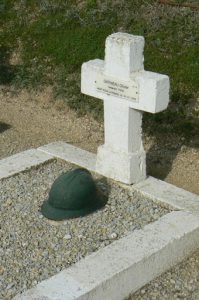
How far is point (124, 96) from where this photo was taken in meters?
6.18

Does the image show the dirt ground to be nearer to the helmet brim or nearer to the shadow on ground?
the shadow on ground

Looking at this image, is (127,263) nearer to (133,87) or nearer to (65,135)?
(133,87)

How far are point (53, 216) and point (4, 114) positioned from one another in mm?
3104

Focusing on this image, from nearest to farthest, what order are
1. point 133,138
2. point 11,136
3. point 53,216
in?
point 53,216 → point 133,138 → point 11,136

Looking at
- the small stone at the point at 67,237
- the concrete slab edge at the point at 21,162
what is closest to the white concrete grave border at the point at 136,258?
the small stone at the point at 67,237

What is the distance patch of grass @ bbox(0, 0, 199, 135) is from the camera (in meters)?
8.73

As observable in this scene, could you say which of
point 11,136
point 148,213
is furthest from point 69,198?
point 11,136

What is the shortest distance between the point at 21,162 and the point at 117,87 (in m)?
1.26

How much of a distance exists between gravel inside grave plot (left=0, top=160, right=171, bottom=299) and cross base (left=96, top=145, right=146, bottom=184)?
0.10 m

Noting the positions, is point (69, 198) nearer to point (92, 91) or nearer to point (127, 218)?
point (127, 218)

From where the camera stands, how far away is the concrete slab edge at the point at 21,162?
22.0 feet

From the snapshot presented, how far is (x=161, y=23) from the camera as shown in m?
9.92

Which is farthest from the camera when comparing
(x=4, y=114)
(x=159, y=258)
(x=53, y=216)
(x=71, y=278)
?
(x=4, y=114)

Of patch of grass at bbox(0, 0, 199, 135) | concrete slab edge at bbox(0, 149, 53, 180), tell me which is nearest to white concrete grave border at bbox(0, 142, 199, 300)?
concrete slab edge at bbox(0, 149, 53, 180)
